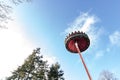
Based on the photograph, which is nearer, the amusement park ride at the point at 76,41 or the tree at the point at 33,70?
the amusement park ride at the point at 76,41

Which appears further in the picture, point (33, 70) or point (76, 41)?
point (33, 70)

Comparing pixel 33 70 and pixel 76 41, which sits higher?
pixel 33 70

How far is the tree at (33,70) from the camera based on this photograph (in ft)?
95.2

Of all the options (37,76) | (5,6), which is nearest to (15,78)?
(37,76)

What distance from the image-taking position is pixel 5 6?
9.71 metres

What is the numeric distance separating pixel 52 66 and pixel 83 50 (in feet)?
84.5

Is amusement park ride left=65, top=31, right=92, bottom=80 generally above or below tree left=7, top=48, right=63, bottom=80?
below

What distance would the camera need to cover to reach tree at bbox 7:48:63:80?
2903cm

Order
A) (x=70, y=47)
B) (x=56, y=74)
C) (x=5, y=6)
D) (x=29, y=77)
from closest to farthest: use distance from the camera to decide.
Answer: (x=70, y=47) < (x=5, y=6) < (x=29, y=77) < (x=56, y=74)

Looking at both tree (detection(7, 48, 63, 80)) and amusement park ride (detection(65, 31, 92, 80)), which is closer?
amusement park ride (detection(65, 31, 92, 80))

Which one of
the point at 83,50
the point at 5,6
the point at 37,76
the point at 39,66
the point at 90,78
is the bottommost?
the point at 90,78

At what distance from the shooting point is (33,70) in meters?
29.7

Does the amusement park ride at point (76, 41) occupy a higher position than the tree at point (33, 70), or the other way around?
the tree at point (33, 70)

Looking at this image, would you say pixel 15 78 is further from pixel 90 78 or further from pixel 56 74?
pixel 90 78
